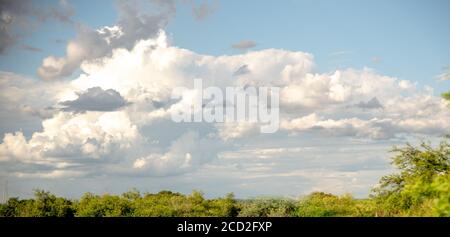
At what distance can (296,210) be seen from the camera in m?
48.1

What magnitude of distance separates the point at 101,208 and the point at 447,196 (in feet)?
147

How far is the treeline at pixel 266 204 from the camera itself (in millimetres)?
30828

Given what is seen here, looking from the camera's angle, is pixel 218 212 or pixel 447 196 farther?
pixel 218 212

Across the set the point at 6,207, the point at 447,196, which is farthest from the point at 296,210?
the point at 6,207

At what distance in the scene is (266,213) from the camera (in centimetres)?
4588

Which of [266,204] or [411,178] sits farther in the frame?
[266,204]

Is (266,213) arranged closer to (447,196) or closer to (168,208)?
(168,208)

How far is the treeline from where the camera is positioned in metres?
30.8

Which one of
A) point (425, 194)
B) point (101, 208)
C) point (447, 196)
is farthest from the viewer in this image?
point (101, 208)

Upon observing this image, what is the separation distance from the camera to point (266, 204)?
46.3m
